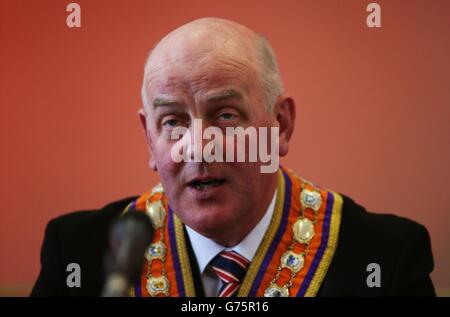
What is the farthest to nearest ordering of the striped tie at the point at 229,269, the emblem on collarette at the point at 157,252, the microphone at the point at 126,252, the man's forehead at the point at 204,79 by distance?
the emblem on collarette at the point at 157,252 → the striped tie at the point at 229,269 → the man's forehead at the point at 204,79 → the microphone at the point at 126,252

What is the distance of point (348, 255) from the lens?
2.02m

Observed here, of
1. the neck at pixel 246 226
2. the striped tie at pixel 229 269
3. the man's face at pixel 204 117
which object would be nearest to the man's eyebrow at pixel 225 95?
the man's face at pixel 204 117

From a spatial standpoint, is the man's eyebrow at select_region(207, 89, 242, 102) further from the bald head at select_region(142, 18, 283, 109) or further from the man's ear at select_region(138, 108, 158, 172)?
the man's ear at select_region(138, 108, 158, 172)

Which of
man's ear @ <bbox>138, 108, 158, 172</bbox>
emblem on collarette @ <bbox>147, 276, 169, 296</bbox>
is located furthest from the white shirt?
man's ear @ <bbox>138, 108, 158, 172</bbox>

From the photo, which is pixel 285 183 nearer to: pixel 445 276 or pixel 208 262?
pixel 208 262

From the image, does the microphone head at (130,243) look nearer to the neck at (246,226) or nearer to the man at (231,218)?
the man at (231,218)

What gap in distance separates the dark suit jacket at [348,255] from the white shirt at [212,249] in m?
0.02

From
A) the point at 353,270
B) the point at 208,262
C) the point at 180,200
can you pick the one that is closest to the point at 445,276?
the point at 353,270

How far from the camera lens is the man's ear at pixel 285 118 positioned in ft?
6.43

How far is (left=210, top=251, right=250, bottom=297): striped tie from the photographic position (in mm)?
1923

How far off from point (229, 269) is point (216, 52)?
64cm

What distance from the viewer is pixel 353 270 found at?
199cm

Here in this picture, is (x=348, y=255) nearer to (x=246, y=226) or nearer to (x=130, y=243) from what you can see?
(x=246, y=226)

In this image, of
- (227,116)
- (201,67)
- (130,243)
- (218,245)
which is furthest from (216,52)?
(130,243)
